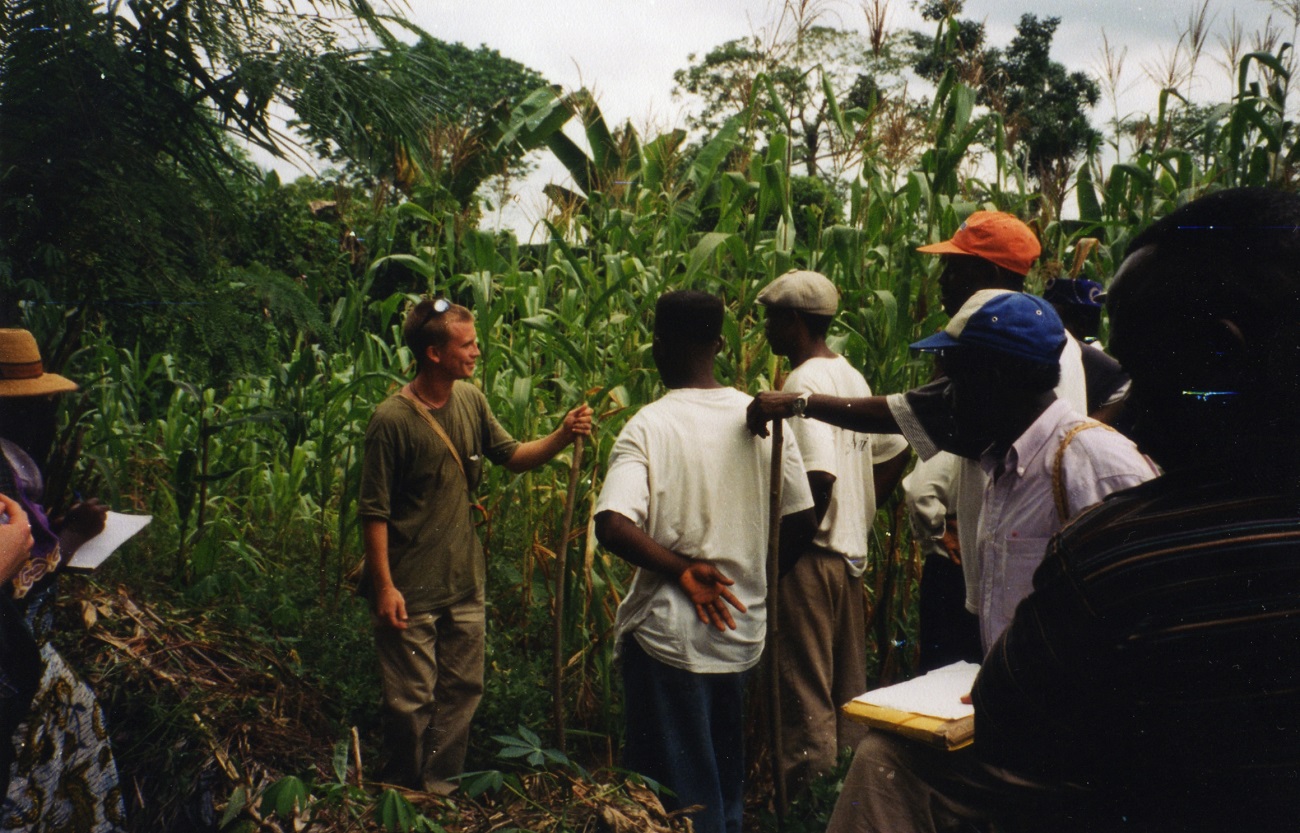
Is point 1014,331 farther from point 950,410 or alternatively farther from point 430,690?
point 430,690

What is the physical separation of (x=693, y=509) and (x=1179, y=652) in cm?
179

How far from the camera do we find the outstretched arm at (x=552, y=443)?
3271 millimetres

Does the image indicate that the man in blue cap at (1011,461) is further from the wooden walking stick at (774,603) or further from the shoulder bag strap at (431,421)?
the shoulder bag strap at (431,421)

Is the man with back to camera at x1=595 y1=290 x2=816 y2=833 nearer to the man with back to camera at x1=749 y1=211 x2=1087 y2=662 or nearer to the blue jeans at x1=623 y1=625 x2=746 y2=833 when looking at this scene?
A: the blue jeans at x1=623 y1=625 x2=746 y2=833

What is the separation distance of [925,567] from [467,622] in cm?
165

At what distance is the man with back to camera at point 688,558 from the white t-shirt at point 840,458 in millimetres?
407

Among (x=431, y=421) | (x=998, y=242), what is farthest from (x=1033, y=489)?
(x=431, y=421)

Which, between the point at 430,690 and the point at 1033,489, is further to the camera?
the point at 430,690

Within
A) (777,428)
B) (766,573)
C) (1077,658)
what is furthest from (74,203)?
(1077,658)

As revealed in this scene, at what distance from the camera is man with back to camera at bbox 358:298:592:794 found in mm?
3506

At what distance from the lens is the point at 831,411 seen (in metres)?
2.85

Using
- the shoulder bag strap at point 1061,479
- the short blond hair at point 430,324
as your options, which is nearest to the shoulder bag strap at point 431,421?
the short blond hair at point 430,324

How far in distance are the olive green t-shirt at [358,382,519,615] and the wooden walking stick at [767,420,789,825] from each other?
1229mm

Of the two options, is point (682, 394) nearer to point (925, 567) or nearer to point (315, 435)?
point (925, 567)
